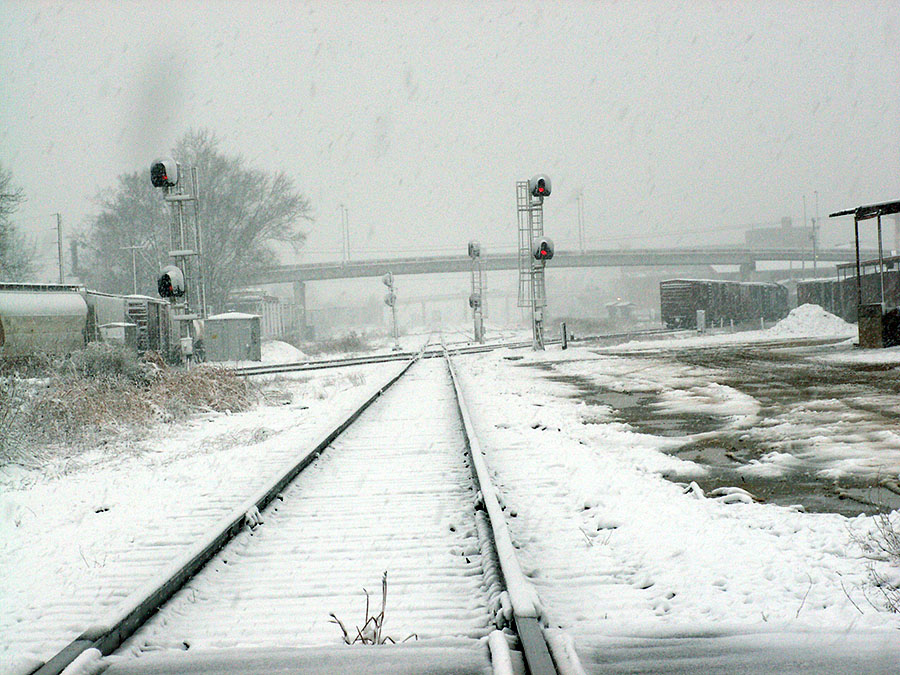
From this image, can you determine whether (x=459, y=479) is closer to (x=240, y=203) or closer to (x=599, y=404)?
(x=599, y=404)

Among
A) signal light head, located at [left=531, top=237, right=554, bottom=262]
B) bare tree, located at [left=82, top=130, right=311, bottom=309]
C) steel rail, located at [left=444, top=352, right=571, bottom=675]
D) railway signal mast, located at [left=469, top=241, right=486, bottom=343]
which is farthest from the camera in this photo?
bare tree, located at [left=82, top=130, right=311, bottom=309]

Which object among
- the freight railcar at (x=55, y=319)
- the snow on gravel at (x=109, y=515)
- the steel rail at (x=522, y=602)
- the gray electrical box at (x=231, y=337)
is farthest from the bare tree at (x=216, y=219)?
the steel rail at (x=522, y=602)

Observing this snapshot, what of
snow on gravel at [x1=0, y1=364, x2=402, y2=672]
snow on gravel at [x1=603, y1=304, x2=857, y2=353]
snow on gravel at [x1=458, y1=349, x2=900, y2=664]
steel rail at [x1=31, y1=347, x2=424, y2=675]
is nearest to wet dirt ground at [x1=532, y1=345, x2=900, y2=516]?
snow on gravel at [x1=458, y1=349, x2=900, y2=664]

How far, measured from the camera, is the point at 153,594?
3.41m

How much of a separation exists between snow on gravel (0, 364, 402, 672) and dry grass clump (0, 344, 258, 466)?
640 mm

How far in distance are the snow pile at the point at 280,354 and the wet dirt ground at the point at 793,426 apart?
2141 cm

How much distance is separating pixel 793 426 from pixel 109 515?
289 inches

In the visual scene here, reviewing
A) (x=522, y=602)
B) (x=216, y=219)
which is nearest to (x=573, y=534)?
(x=522, y=602)

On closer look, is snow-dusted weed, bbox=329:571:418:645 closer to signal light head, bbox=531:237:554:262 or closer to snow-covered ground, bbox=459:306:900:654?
snow-covered ground, bbox=459:306:900:654

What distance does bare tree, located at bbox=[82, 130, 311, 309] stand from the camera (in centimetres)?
4262

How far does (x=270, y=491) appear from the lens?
18.6 ft

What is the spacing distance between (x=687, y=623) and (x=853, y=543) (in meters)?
1.53

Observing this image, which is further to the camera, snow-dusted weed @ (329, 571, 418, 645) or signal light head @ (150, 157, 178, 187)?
signal light head @ (150, 157, 178, 187)

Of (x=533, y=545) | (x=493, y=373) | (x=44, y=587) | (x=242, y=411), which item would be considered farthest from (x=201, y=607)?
(x=493, y=373)
